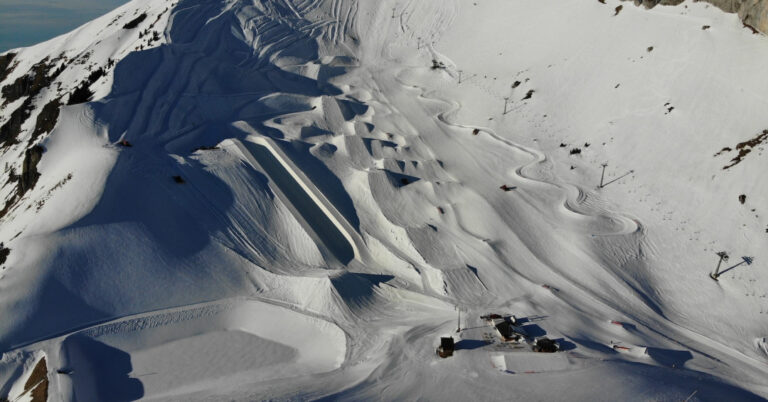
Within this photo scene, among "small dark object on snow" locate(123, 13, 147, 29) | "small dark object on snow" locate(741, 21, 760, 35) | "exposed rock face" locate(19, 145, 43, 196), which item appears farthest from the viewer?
"small dark object on snow" locate(123, 13, 147, 29)

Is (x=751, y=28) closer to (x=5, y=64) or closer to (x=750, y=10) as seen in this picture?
(x=750, y=10)

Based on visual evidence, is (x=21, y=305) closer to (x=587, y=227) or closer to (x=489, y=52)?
(x=587, y=227)

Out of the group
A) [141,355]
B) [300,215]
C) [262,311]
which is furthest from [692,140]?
[141,355]

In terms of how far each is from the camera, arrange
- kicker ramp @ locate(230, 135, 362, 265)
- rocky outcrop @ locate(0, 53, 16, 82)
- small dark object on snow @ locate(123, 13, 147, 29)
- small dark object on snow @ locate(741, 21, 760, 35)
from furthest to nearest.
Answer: rocky outcrop @ locate(0, 53, 16, 82) → small dark object on snow @ locate(123, 13, 147, 29) → small dark object on snow @ locate(741, 21, 760, 35) → kicker ramp @ locate(230, 135, 362, 265)

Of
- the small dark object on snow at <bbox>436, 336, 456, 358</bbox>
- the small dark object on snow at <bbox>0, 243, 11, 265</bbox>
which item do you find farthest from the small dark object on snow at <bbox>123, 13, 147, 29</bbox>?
the small dark object on snow at <bbox>436, 336, 456, 358</bbox>

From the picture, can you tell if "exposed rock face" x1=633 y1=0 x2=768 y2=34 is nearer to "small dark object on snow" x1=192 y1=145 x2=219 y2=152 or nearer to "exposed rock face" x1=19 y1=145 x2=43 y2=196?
"small dark object on snow" x1=192 y1=145 x2=219 y2=152
